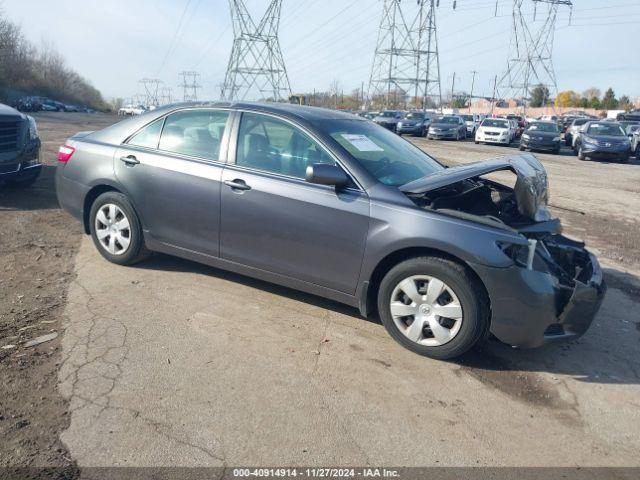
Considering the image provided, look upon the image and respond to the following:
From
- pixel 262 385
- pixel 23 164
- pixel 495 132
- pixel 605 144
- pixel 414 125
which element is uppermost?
pixel 414 125

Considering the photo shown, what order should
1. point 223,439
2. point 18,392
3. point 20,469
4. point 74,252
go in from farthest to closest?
point 74,252
point 18,392
point 223,439
point 20,469

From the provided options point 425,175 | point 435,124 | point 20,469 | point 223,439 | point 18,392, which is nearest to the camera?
point 20,469

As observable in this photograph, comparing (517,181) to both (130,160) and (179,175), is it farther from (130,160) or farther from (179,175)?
(130,160)

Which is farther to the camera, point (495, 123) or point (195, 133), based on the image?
point (495, 123)

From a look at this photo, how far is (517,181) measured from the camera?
408cm

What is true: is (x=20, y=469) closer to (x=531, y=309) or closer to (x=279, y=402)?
(x=279, y=402)

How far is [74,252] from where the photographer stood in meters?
5.63

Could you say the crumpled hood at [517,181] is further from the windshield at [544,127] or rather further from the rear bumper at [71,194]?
the windshield at [544,127]

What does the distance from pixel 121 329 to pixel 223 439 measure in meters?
1.54

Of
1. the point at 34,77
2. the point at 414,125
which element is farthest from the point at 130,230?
the point at 34,77

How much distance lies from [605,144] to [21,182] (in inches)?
839

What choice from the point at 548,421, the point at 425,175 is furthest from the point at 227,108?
the point at 548,421

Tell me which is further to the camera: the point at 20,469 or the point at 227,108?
the point at 227,108

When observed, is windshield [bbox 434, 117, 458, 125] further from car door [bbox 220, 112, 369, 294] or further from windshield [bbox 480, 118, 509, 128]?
car door [bbox 220, 112, 369, 294]
